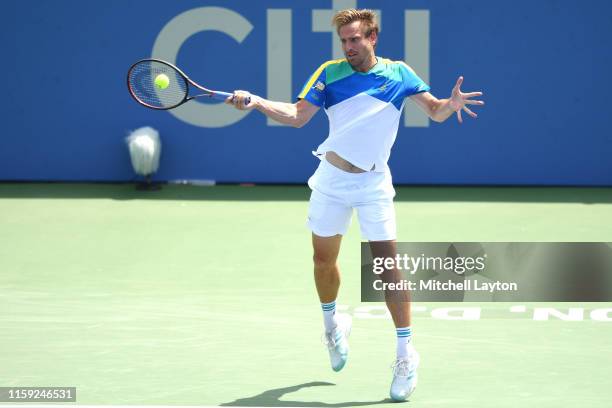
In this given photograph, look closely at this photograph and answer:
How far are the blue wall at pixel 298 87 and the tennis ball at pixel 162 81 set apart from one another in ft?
17.5

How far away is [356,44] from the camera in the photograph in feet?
20.1

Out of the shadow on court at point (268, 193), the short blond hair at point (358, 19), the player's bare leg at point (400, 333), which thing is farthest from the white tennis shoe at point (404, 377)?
the shadow on court at point (268, 193)

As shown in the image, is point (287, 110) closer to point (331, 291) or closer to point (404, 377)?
point (331, 291)

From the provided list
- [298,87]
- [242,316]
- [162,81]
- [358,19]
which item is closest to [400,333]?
[358,19]

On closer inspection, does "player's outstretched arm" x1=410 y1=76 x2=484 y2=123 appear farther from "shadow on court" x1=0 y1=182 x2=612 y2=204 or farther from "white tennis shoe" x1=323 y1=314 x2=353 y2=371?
"shadow on court" x1=0 y1=182 x2=612 y2=204

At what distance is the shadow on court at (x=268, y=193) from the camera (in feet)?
39.6

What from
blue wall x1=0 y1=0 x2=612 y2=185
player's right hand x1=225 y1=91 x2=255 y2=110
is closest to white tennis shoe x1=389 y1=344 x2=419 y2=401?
player's right hand x1=225 y1=91 x2=255 y2=110

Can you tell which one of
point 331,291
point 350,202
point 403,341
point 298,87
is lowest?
point 403,341

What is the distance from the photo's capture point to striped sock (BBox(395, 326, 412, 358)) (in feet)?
19.7

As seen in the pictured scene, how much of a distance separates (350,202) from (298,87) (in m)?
6.53

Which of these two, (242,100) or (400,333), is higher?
(242,100)

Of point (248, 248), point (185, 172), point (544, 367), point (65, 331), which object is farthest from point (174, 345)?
point (185, 172)

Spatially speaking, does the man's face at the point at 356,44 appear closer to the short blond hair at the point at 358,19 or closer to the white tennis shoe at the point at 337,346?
the short blond hair at the point at 358,19

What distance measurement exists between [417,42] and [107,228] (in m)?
3.94
